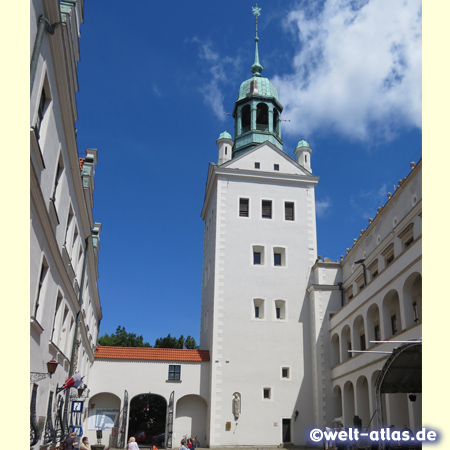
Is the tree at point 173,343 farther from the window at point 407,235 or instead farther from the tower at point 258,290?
the window at point 407,235

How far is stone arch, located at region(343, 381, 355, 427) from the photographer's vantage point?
2700cm

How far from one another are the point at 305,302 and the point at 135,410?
23.8 m

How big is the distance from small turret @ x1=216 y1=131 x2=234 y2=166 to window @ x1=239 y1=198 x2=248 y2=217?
3.53 m

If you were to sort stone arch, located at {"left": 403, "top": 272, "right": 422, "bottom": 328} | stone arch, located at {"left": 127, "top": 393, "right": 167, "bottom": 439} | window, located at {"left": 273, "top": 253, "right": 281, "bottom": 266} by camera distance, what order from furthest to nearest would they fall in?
1. stone arch, located at {"left": 127, "top": 393, "right": 167, "bottom": 439}
2. window, located at {"left": 273, "top": 253, "right": 281, "bottom": 266}
3. stone arch, located at {"left": 403, "top": 272, "right": 422, "bottom": 328}

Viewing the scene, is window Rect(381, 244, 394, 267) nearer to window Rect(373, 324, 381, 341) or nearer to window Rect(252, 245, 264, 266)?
window Rect(373, 324, 381, 341)

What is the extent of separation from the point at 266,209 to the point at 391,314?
13.3m

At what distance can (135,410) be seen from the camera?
Answer: 47469 millimetres

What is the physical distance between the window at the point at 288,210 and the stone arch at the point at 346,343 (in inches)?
369

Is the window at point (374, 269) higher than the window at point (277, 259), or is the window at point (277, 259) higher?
the window at point (277, 259)

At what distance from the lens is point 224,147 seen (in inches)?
1481

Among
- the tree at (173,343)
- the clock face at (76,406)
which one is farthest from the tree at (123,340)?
the clock face at (76,406)

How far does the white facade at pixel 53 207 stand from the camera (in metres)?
10.8

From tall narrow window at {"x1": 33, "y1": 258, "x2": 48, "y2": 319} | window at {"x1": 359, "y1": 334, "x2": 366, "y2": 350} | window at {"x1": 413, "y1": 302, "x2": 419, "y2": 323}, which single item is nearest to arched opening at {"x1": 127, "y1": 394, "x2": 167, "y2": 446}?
window at {"x1": 359, "y1": 334, "x2": 366, "y2": 350}
